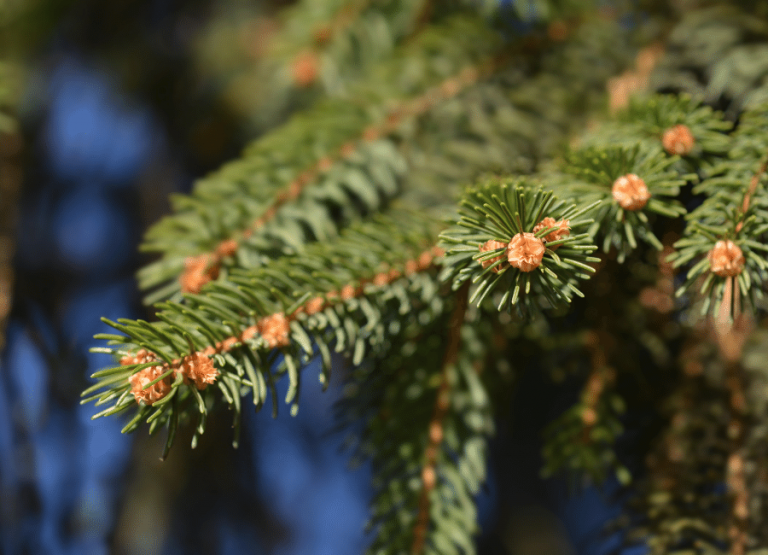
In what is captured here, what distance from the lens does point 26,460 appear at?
0.61 metres

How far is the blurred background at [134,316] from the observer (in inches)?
24.2

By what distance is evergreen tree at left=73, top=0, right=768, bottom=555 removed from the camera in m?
0.31

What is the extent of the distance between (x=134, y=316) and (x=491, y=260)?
55 centimetres

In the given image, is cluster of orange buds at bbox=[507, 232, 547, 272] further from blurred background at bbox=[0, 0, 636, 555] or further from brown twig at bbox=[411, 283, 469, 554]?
blurred background at bbox=[0, 0, 636, 555]

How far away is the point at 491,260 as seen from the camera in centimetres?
29

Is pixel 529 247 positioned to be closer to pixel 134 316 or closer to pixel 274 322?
pixel 274 322

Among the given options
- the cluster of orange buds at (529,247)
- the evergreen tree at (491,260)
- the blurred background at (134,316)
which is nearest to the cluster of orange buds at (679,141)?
the evergreen tree at (491,260)

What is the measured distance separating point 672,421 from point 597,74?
32cm

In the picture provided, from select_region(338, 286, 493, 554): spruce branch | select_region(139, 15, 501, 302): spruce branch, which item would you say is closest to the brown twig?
select_region(338, 286, 493, 554): spruce branch

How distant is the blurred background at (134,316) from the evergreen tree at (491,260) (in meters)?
0.10

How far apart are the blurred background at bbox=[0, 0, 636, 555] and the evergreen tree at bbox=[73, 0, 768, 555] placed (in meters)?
0.10

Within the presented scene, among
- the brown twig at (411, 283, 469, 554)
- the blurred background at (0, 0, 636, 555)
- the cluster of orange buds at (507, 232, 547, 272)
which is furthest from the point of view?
the blurred background at (0, 0, 636, 555)

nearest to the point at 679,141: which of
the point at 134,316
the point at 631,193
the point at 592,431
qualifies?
the point at 631,193

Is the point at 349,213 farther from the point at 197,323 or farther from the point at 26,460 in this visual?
the point at 26,460
